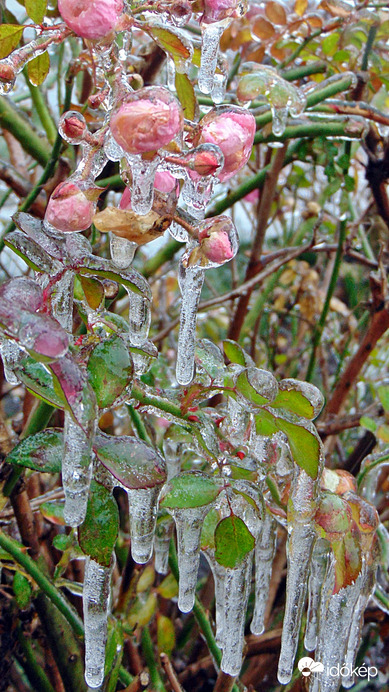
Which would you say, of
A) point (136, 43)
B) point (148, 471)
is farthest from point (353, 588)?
point (136, 43)

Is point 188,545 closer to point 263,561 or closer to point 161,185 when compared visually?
point 263,561

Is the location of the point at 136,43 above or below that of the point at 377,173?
above

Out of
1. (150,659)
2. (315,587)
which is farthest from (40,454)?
(150,659)

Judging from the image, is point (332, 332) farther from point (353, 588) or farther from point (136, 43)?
point (353, 588)

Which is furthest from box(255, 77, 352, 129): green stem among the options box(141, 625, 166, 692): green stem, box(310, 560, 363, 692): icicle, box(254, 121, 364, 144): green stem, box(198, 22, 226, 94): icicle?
box(141, 625, 166, 692): green stem

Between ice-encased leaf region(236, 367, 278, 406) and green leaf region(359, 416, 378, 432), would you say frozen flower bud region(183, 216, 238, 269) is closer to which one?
ice-encased leaf region(236, 367, 278, 406)
